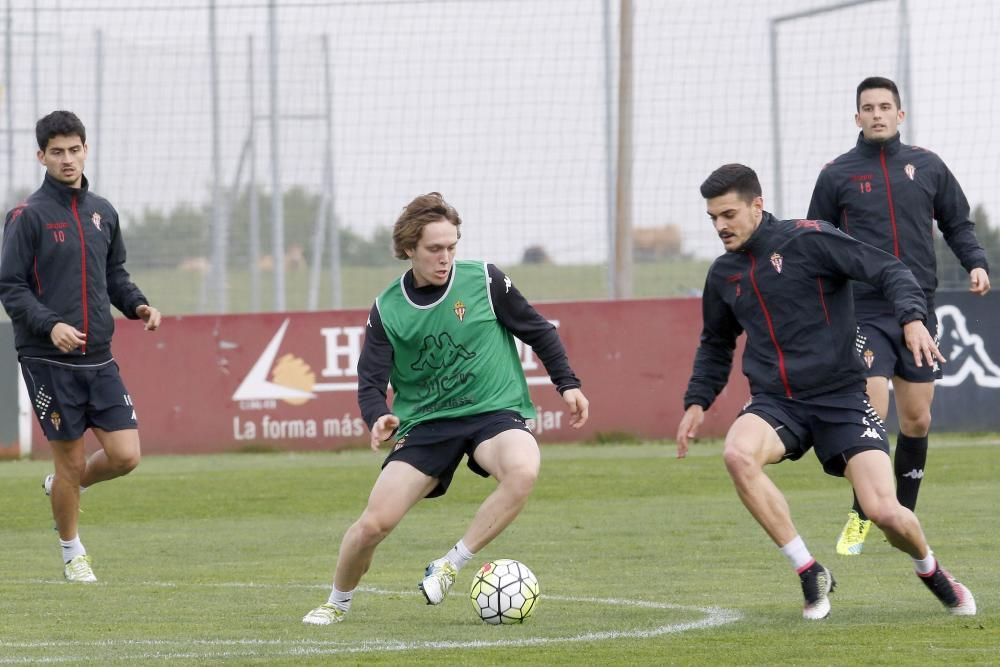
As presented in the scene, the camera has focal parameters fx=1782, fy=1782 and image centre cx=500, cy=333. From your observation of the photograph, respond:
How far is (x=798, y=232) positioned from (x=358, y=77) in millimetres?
15488

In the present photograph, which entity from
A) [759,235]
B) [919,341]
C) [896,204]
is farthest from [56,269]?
[919,341]

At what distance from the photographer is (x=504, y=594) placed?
7.18m

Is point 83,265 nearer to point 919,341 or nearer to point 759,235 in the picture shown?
point 759,235

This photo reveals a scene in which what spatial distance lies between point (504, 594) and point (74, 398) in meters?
3.12

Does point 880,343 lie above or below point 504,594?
above

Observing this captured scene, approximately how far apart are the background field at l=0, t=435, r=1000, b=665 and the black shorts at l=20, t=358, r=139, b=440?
0.81 meters

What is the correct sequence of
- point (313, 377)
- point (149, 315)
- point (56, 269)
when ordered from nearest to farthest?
point (56, 269) < point (149, 315) < point (313, 377)

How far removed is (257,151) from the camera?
22.2 m

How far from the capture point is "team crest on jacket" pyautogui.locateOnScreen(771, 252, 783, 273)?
7.33m

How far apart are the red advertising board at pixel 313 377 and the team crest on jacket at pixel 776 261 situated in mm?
11842

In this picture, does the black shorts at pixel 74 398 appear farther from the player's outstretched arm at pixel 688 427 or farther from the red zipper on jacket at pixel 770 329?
the red zipper on jacket at pixel 770 329

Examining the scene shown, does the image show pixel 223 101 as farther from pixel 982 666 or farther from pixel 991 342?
pixel 982 666

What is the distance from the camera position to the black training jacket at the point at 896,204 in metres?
9.54

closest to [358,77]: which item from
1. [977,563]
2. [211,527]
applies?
[211,527]
